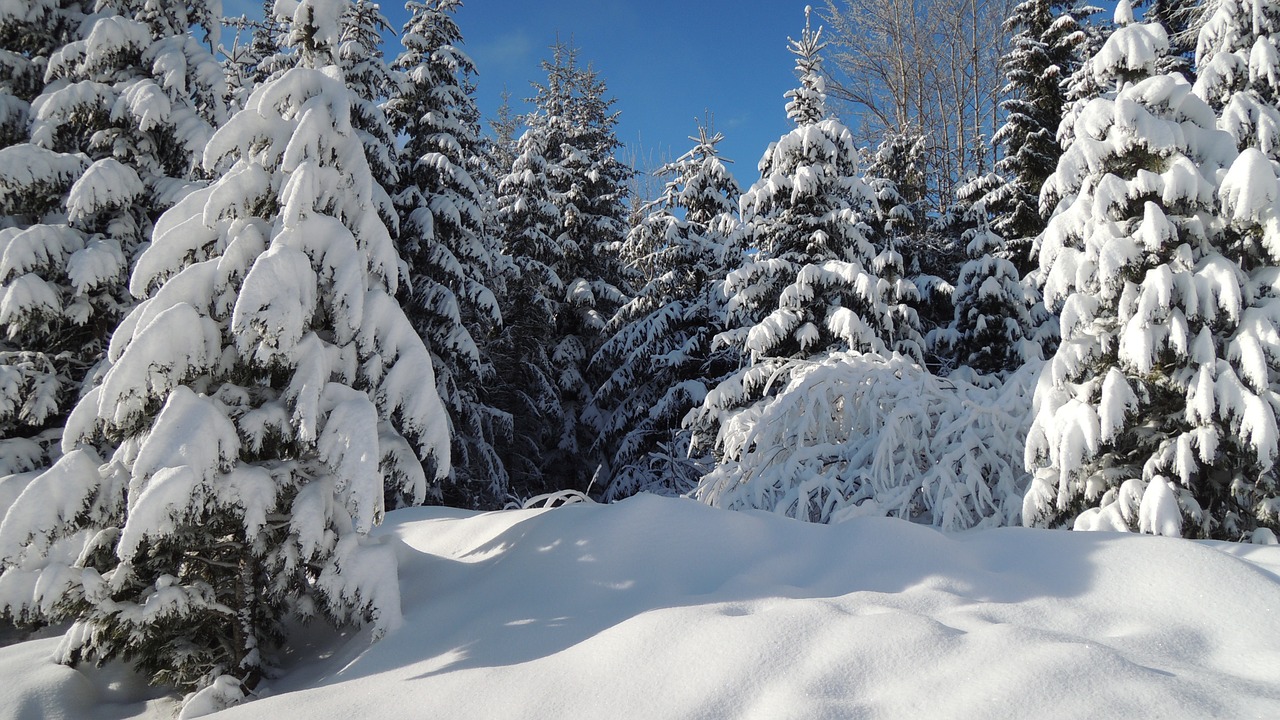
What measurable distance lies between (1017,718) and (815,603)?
3.17ft

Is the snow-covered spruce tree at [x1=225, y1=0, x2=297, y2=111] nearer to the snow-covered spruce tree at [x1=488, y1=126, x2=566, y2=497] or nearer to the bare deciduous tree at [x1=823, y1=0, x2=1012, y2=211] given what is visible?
the snow-covered spruce tree at [x1=488, y1=126, x2=566, y2=497]

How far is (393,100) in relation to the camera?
14.7m

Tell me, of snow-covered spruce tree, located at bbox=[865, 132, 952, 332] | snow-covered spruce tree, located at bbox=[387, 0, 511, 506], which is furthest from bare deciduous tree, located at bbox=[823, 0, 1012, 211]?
snow-covered spruce tree, located at bbox=[387, 0, 511, 506]

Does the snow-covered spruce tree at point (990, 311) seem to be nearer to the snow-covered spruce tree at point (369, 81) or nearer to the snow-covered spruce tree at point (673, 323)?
the snow-covered spruce tree at point (673, 323)

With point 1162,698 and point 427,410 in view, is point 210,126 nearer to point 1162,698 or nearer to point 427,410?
point 427,410

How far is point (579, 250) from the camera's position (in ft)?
64.0

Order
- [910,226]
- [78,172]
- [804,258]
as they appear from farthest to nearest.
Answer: [910,226]
[804,258]
[78,172]

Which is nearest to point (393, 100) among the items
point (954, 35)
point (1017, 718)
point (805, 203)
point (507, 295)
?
point (507, 295)

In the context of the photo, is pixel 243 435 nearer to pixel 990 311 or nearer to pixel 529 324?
pixel 529 324

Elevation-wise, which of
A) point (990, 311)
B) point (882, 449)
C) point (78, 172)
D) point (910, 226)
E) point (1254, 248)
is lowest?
point (882, 449)

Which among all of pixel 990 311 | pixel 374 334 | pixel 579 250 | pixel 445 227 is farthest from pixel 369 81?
pixel 990 311

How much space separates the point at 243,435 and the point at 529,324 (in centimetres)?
1537

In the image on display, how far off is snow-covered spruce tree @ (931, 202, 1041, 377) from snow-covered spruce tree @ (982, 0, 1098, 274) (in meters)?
1.16

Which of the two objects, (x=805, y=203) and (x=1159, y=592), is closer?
A: (x=1159, y=592)
